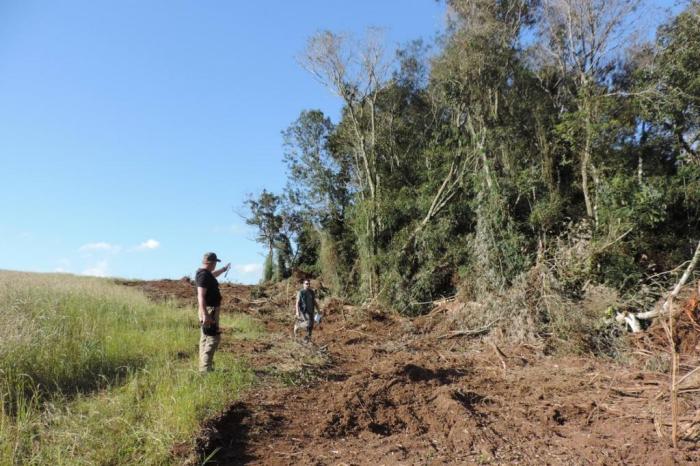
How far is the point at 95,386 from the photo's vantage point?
5.75m

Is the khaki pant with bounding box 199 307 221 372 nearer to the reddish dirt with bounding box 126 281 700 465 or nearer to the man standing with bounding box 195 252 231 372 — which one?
the man standing with bounding box 195 252 231 372

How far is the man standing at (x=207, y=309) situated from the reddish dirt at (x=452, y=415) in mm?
786

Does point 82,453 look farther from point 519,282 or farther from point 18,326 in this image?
point 519,282

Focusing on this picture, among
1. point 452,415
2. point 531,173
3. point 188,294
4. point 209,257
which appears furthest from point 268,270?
point 452,415

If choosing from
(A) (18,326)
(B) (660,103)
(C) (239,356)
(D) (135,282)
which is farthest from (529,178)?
(D) (135,282)

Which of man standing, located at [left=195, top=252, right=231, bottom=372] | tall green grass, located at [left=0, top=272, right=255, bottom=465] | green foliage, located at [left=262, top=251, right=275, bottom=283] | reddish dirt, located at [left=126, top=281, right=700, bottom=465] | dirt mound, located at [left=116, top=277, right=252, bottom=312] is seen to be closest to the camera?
tall green grass, located at [left=0, top=272, right=255, bottom=465]

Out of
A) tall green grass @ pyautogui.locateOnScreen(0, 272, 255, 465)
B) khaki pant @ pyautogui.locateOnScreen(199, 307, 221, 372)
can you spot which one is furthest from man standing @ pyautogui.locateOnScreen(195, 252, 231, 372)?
tall green grass @ pyautogui.locateOnScreen(0, 272, 255, 465)

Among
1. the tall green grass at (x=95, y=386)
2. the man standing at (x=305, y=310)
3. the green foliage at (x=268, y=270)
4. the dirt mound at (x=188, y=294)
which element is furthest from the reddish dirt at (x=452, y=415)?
the green foliage at (x=268, y=270)

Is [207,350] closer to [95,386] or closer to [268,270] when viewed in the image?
[95,386]

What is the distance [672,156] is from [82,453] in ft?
58.0

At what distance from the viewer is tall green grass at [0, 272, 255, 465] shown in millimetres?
3840

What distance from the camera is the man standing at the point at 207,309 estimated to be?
6.01 metres

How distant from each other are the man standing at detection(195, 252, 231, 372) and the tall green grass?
24 centimetres

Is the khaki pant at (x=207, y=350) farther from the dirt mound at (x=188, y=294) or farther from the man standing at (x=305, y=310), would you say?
the dirt mound at (x=188, y=294)
